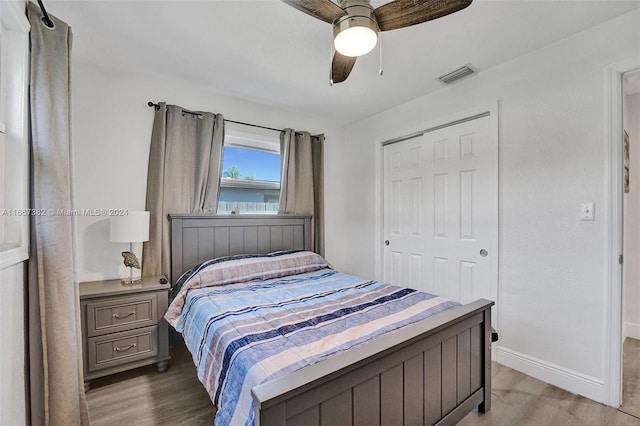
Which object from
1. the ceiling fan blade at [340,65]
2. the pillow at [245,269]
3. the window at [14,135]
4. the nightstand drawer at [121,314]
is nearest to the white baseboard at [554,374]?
the pillow at [245,269]

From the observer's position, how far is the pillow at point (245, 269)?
2354mm

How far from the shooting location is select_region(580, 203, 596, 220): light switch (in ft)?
6.25

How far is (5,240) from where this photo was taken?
4.42ft

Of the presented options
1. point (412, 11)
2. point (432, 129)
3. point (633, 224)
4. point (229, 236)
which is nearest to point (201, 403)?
point (229, 236)

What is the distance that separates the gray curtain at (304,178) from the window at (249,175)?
0.12m

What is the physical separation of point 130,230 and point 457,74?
2975 mm

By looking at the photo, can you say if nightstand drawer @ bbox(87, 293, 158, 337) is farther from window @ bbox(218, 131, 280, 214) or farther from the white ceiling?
the white ceiling

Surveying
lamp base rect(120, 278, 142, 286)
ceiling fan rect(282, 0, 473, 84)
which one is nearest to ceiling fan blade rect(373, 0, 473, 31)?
ceiling fan rect(282, 0, 473, 84)

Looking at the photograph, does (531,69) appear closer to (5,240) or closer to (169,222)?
(169,222)

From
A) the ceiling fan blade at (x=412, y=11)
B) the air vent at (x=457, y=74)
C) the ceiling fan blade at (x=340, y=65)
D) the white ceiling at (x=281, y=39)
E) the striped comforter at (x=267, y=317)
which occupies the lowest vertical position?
the striped comforter at (x=267, y=317)

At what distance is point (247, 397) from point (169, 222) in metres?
1.98

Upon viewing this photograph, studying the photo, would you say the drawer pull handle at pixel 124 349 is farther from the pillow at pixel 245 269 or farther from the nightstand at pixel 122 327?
the pillow at pixel 245 269

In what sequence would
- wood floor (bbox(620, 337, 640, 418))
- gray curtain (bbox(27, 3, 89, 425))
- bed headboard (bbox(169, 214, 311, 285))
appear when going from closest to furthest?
gray curtain (bbox(27, 3, 89, 425)), wood floor (bbox(620, 337, 640, 418)), bed headboard (bbox(169, 214, 311, 285))

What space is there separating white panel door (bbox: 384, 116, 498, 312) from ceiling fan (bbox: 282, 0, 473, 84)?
146 centimetres
